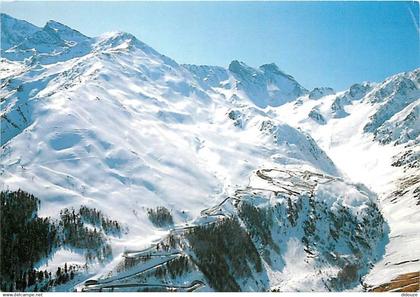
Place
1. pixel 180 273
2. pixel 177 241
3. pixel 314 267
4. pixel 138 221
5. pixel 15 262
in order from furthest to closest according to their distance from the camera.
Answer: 1. pixel 314 267
2. pixel 138 221
3. pixel 177 241
4. pixel 180 273
5. pixel 15 262

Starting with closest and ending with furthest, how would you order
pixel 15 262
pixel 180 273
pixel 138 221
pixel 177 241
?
pixel 15 262 → pixel 180 273 → pixel 177 241 → pixel 138 221

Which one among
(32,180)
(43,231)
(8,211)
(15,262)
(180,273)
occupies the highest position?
(32,180)

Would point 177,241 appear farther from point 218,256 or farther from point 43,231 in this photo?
point 43,231

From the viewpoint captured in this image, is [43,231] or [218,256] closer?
[43,231]

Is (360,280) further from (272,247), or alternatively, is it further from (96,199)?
(96,199)

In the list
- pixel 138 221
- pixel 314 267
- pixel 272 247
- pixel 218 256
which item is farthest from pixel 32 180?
pixel 314 267

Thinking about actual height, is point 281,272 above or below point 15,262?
below

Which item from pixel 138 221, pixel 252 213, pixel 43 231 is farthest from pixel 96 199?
pixel 252 213

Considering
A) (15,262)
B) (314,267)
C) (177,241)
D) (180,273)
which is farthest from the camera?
(314,267)

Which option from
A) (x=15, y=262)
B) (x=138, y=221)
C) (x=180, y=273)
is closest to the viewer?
(x=15, y=262)
